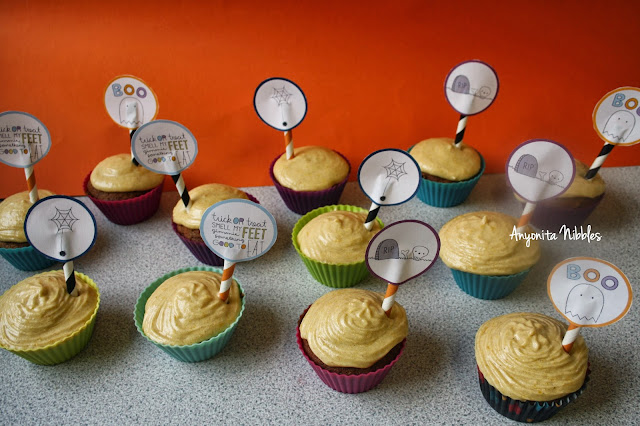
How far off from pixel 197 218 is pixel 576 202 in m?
2.35

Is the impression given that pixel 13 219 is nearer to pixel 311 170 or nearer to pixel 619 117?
pixel 311 170

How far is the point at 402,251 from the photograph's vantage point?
94.7 inches

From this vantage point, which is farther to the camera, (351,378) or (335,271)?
(335,271)

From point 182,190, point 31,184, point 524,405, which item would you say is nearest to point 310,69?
point 182,190

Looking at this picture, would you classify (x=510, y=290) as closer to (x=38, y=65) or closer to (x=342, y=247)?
(x=342, y=247)

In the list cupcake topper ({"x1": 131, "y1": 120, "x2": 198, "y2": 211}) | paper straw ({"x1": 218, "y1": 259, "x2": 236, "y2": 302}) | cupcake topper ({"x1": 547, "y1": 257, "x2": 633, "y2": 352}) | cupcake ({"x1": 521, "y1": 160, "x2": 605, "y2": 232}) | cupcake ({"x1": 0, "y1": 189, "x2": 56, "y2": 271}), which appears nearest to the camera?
cupcake topper ({"x1": 547, "y1": 257, "x2": 633, "y2": 352})

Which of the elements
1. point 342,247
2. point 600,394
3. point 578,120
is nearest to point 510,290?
point 600,394

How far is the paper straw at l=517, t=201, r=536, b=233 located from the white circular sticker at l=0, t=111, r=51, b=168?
2.81 meters

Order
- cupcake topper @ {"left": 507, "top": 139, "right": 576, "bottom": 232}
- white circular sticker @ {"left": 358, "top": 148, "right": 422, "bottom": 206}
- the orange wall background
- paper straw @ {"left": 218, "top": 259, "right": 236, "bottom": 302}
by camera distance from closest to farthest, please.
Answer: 1. paper straw @ {"left": 218, "top": 259, "right": 236, "bottom": 302}
2. cupcake topper @ {"left": 507, "top": 139, "right": 576, "bottom": 232}
3. white circular sticker @ {"left": 358, "top": 148, "right": 422, "bottom": 206}
4. the orange wall background

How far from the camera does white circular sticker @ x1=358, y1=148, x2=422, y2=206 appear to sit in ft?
9.38

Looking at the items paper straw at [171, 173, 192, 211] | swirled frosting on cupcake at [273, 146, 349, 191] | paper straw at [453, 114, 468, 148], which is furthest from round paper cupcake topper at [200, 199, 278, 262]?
paper straw at [453, 114, 468, 148]

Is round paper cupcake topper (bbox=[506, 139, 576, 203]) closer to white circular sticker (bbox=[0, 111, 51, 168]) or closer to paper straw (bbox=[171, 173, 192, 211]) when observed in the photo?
paper straw (bbox=[171, 173, 192, 211])

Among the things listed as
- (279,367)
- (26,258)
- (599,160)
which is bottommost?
(279,367)

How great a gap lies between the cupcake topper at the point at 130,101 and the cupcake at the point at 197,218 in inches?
23.9
